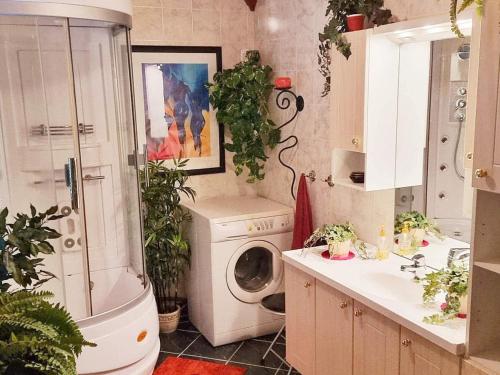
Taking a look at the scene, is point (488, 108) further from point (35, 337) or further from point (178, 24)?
point (178, 24)

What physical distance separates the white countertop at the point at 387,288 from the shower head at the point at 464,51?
943 millimetres

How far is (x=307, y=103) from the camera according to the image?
3.57m

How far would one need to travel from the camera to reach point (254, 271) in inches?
154

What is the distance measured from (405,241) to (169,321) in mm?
1824

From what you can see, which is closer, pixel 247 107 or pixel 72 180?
pixel 72 180

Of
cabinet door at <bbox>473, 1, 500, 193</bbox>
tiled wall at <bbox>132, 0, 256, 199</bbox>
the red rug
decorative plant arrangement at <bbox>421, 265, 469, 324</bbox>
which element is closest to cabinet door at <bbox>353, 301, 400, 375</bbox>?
decorative plant arrangement at <bbox>421, 265, 469, 324</bbox>

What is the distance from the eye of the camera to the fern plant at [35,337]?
1433 millimetres

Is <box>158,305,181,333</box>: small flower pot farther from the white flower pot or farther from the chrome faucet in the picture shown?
the chrome faucet

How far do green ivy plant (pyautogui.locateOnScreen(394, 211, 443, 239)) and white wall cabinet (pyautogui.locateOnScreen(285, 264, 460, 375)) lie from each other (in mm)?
554

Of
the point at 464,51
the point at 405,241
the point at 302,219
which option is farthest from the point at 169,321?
the point at 464,51

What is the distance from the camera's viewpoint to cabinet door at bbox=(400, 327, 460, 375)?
2.03 m

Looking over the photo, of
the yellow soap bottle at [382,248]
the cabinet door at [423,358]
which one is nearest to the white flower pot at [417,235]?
the yellow soap bottle at [382,248]

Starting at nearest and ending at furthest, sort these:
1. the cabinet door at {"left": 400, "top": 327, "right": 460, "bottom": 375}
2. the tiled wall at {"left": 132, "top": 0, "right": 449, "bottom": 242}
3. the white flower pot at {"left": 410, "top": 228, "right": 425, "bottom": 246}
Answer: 1. the cabinet door at {"left": 400, "top": 327, "right": 460, "bottom": 375}
2. the white flower pot at {"left": 410, "top": 228, "right": 425, "bottom": 246}
3. the tiled wall at {"left": 132, "top": 0, "right": 449, "bottom": 242}

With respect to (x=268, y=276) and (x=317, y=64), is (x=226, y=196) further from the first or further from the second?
(x=317, y=64)
